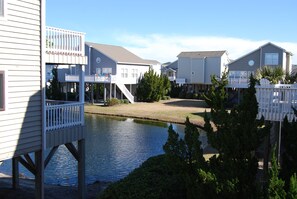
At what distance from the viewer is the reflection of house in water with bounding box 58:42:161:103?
5322 centimetres

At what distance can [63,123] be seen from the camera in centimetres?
1312

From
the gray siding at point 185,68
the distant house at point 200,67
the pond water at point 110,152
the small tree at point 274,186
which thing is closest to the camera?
the small tree at point 274,186

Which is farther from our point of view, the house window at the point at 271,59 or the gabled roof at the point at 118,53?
the gabled roof at the point at 118,53

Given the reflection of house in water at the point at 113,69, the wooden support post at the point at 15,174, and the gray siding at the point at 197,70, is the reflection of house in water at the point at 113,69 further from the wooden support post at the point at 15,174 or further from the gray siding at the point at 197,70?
the wooden support post at the point at 15,174

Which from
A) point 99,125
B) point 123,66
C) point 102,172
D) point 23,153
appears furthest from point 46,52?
point 123,66

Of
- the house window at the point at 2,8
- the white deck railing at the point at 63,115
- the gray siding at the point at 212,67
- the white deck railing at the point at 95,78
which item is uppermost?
the gray siding at the point at 212,67

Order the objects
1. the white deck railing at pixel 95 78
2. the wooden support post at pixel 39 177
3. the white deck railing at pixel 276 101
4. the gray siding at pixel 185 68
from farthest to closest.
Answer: the gray siding at pixel 185 68, the white deck railing at pixel 95 78, the white deck railing at pixel 276 101, the wooden support post at pixel 39 177

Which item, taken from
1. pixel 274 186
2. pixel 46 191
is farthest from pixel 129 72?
pixel 274 186

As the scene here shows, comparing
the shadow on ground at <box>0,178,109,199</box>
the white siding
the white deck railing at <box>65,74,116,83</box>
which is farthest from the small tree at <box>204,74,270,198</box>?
the white siding

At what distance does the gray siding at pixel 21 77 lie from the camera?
34.1 ft

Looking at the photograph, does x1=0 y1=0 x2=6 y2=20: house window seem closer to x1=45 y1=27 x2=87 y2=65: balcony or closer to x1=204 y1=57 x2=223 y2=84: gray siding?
x1=45 y1=27 x2=87 y2=65: balcony

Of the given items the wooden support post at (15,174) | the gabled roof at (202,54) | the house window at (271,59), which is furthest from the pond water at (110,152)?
the gabled roof at (202,54)

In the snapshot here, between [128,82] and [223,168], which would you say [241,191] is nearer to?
[223,168]

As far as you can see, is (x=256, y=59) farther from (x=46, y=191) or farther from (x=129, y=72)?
(x=46, y=191)
